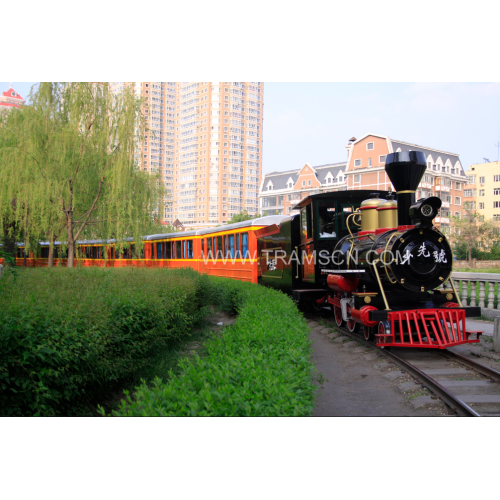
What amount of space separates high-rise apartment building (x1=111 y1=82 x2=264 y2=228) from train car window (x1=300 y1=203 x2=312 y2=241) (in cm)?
7910

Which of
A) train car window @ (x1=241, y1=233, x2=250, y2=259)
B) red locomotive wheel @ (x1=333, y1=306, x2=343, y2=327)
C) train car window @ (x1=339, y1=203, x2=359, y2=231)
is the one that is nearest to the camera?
red locomotive wheel @ (x1=333, y1=306, x2=343, y2=327)

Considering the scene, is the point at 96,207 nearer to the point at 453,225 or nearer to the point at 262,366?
the point at 262,366

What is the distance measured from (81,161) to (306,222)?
30.3 ft

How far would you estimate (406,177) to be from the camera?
22.3ft

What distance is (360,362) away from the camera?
6242 mm

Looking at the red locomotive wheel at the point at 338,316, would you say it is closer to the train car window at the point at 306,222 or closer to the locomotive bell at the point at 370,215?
the train car window at the point at 306,222

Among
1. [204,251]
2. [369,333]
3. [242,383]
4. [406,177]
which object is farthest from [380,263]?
[204,251]

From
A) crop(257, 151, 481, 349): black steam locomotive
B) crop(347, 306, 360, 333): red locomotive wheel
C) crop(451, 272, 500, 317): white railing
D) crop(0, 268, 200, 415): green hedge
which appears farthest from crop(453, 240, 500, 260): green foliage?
crop(0, 268, 200, 415): green hedge

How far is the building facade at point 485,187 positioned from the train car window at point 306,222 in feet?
161

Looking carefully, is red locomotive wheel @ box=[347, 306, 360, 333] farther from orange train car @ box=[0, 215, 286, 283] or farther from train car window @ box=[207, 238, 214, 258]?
train car window @ box=[207, 238, 214, 258]

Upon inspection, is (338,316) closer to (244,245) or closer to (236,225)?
(244,245)

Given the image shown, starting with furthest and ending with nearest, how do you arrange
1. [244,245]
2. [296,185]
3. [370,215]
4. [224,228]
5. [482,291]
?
[296,185] → [224,228] → [244,245] → [482,291] → [370,215]

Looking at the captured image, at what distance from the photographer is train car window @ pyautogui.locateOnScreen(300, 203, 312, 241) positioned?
372 inches

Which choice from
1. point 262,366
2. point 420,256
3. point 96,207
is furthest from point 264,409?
point 96,207
